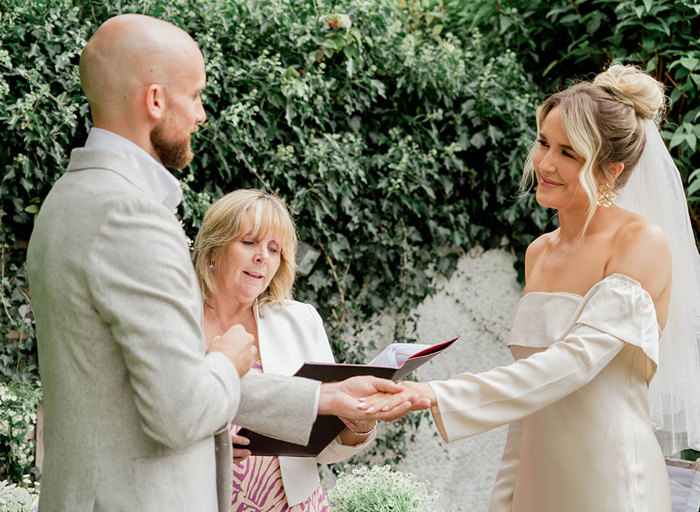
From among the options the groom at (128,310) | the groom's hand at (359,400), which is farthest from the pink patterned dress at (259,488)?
the groom at (128,310)

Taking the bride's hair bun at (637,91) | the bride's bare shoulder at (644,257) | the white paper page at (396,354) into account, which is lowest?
the white paper page at (396,354)

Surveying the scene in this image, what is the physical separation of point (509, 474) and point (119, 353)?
1.66 meters

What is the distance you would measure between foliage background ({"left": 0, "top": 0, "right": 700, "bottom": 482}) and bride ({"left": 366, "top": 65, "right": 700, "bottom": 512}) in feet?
6.64

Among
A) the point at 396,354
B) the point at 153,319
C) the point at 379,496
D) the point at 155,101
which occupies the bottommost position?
the point at 379,496

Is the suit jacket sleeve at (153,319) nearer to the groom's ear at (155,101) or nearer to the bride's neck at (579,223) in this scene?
the groom's ear at (155,101)

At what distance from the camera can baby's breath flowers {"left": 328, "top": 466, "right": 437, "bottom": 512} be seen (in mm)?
3711

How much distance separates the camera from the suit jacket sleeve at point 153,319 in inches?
55.7

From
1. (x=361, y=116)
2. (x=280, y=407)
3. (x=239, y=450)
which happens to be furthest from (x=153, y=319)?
(x=361, y=116)

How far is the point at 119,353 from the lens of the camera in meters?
1.48

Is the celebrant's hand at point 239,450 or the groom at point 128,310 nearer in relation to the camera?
the groom at point 128,310

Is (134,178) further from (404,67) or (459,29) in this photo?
(459,29)

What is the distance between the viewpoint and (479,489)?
5.08 metres

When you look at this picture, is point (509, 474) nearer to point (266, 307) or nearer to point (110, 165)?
point (266, 307)

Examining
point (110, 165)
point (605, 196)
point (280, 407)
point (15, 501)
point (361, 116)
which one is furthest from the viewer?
point (361, 116)
